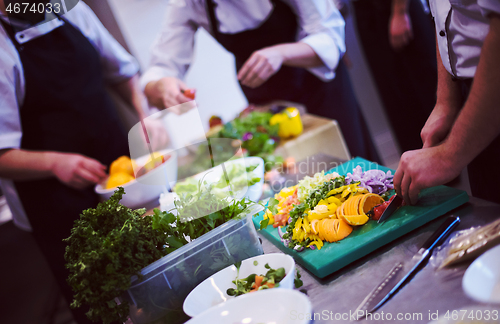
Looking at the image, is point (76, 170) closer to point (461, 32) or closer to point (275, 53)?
point (275, 53)

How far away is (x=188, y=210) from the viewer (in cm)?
74

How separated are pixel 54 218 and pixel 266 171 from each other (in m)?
0.95

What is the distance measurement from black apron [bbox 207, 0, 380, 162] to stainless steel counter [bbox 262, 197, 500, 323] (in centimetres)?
106

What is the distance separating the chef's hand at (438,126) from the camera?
2.40 ft

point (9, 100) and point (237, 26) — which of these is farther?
point (237, 26)

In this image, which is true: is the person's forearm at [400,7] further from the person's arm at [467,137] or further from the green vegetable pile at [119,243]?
the green vegetable pile at [119,243]

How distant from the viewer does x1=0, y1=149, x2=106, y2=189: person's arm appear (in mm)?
1324

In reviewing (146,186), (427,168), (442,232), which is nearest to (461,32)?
(427,168)

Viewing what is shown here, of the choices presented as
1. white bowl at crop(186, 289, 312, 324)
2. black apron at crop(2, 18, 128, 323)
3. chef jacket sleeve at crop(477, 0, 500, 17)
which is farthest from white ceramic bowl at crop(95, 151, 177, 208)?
chef jacket sleeve at crop(477, 0, 500, 17)

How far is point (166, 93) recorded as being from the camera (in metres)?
1.47

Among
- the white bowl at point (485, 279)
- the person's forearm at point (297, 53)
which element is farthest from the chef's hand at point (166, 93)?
the white bowl at point (485, 279)

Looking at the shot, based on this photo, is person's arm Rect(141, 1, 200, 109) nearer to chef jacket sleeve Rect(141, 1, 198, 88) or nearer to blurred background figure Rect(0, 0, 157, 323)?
chef jacket sleeve Rect(141, 1, 198, 88)

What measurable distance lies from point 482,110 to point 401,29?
1.35 meters

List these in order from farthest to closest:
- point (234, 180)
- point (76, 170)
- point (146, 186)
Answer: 1. point (76, 170)
2. point (146, 186)
3. point (234, 180)
